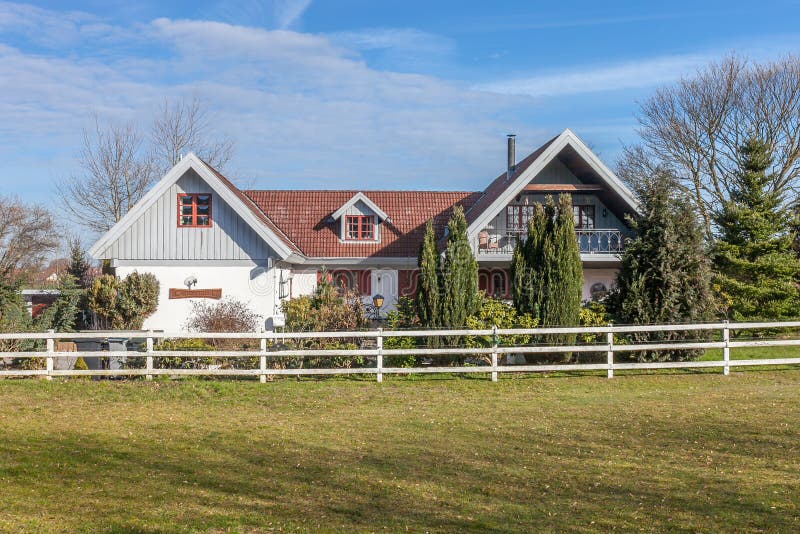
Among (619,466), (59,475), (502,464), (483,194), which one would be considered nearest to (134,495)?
(59,475)

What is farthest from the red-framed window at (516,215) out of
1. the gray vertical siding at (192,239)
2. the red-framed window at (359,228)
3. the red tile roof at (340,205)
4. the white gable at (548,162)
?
the gray vertical siding at (192,239)

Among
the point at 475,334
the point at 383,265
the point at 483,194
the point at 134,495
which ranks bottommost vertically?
the point at 134,495

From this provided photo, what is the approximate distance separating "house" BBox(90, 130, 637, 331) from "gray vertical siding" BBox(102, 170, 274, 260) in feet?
0.10

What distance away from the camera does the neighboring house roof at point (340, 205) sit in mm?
28797

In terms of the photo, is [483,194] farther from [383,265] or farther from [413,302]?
[413,302]

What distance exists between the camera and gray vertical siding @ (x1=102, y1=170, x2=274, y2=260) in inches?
955

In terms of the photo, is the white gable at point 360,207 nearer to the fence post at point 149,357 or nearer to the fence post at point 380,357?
the fence post at point 380,357

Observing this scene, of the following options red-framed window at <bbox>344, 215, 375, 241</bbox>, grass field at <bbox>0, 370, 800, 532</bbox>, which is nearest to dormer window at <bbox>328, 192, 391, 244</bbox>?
red-framed window at <bbox>344, 215, 375, 241</bbox>

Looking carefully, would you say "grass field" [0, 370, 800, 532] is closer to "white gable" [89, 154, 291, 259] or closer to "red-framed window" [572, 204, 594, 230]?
"white gable" [89, 154, 291, 259]

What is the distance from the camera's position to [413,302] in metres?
19.6

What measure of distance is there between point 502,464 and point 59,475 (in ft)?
16.9

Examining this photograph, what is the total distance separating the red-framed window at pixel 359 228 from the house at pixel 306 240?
0.12ft

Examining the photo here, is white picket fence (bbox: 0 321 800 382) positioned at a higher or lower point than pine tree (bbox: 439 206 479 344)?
lower

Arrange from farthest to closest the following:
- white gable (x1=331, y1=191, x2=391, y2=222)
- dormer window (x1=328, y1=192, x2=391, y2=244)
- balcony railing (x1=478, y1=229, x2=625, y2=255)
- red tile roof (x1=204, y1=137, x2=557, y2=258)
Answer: red tile roof (x1=204, y1=137, x2=557, y2=258) → dormer window (x1=328, y1=192, x2=391, y2=244) → white gable (x1=331, y1=191, x2=391, y2=222) → balcony railing (x1=478, y1=229, x2=625, y2=255)
